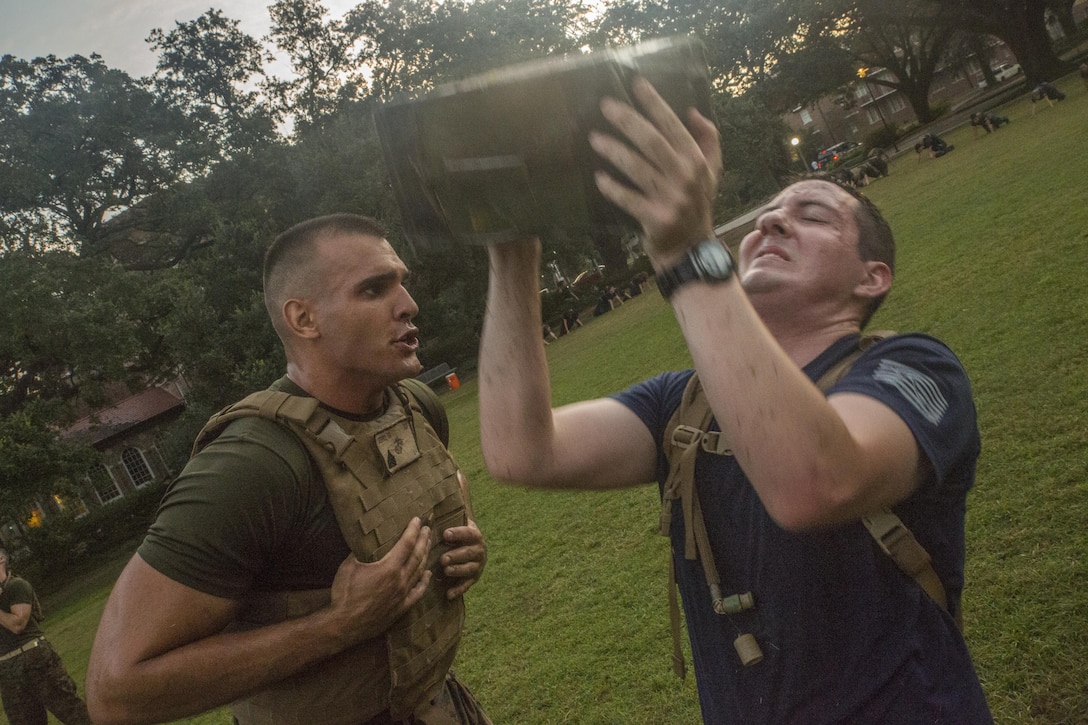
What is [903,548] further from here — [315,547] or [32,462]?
[32,462]

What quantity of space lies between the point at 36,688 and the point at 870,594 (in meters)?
7.51

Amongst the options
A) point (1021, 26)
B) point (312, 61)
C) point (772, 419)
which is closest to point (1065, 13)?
point (1021, 26)

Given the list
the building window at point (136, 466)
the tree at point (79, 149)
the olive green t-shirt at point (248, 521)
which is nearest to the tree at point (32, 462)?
the tree at point (79, 149)

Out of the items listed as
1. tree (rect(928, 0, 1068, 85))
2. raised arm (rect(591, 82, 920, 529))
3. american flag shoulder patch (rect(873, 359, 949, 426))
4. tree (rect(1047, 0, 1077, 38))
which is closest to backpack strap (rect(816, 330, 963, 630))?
american flag shoulder patch (rect(873, 359, 949, 426))

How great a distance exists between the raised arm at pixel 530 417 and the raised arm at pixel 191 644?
0.64 metres

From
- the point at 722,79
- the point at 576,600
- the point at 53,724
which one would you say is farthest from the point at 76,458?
the point at 722,79

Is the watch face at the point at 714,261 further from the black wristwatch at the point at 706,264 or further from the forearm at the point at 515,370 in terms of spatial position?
the forearm at the point at 515,370

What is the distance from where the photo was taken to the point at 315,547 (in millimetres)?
2248

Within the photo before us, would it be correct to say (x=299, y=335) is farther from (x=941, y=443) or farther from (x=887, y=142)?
(x=887, y=142)

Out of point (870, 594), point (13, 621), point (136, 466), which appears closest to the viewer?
point (870, 594)

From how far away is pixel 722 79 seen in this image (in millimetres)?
42406

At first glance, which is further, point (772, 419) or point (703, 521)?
point (703, 521)

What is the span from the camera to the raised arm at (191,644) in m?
1.93

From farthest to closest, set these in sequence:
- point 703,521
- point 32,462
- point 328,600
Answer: point 32,462, point 328,600, point 703,521
